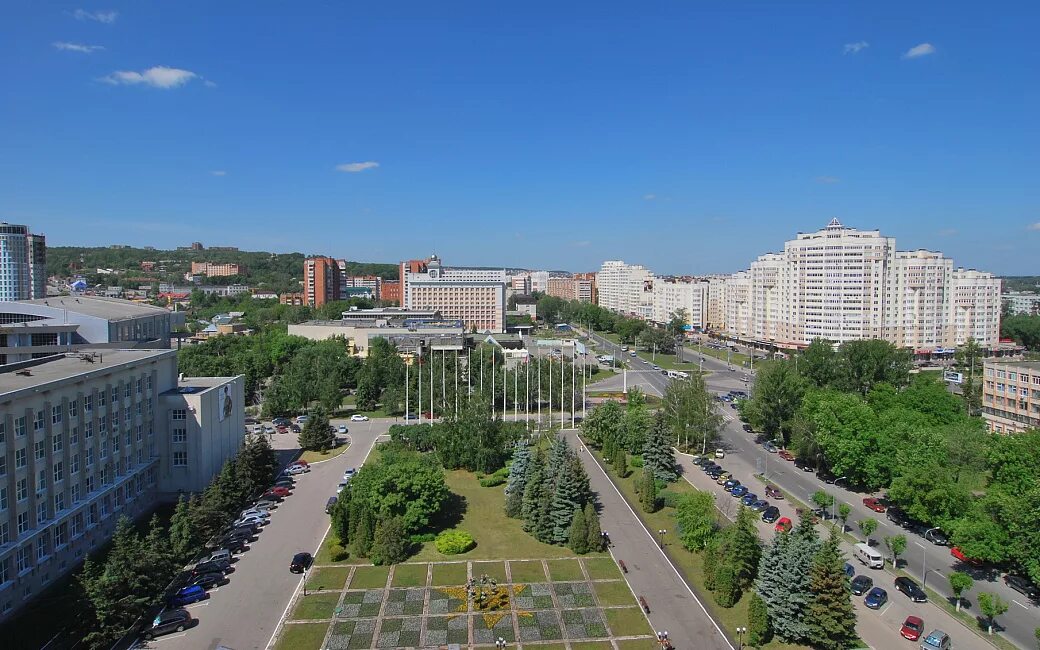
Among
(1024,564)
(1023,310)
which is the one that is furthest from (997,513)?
(1023,310)

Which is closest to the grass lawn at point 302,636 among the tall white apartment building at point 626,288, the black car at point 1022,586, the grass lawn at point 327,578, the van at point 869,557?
the grass lawn at point 327,578

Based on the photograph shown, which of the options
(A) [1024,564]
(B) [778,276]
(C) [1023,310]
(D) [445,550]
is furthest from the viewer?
(C) [1023,310]

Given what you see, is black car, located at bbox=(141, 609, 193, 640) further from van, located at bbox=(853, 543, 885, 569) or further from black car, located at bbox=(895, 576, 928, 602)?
van, located at bbox=(853, 543, 885, 569)

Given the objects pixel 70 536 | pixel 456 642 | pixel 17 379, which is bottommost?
pixel 456 642

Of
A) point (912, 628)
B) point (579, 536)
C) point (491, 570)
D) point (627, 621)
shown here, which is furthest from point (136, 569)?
point (912, 628)

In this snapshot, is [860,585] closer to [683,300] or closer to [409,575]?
[409,575]

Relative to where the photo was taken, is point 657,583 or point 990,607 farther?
point 657,583

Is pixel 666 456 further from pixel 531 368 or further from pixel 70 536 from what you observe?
pixel 70 536
